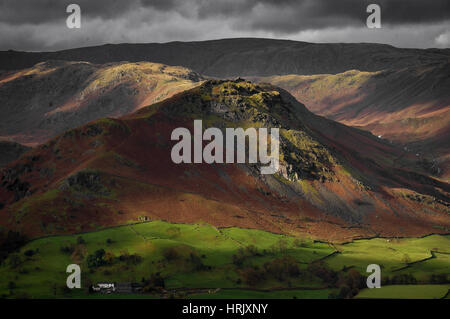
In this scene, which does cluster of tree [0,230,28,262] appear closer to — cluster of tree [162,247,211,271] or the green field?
the green field

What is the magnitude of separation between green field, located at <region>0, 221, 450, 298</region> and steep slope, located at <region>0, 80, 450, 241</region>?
7.73 m

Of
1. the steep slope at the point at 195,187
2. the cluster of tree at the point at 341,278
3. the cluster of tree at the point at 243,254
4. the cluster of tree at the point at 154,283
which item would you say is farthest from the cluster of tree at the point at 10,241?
A: the cluster of tree at the point at 341,278

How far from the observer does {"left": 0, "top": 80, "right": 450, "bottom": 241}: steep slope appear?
142 m

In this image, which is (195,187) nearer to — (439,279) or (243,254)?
(243,254)

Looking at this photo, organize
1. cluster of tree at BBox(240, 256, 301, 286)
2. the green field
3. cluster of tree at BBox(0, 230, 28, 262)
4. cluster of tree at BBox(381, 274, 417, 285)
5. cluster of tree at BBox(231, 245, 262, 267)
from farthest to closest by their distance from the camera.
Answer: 1. cluster of tree at BBox(231, 245, 262, 267)
2. cluster of tree at BBox(0, 230, 28, 262)
3. cluster of tree at BBox(381, 274, 417, 285)
4. cluster of tree at BBox(240, 256, 301, 286)
5. the green field

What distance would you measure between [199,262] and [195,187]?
44.2 m

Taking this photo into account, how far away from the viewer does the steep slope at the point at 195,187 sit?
466 ft

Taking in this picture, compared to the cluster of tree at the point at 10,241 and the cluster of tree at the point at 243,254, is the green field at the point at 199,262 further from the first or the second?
the cluster of tree at the point at 10,241

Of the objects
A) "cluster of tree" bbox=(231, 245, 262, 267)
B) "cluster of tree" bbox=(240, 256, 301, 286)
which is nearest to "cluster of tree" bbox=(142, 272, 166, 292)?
"cluster of tree" bbox=(240, 256, 301, 286)

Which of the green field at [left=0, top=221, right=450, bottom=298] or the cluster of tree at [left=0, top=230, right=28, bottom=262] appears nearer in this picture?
the green field at [left=0, top=221, right=450, bottom=298]
